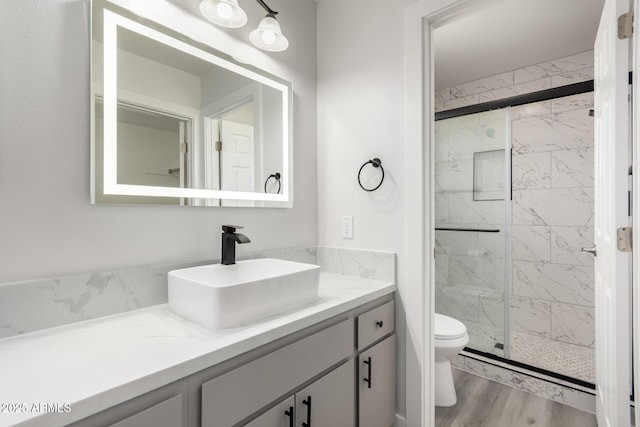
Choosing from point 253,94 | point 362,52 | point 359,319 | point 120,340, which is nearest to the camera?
point 120,340

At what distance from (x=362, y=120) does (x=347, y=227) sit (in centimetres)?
58

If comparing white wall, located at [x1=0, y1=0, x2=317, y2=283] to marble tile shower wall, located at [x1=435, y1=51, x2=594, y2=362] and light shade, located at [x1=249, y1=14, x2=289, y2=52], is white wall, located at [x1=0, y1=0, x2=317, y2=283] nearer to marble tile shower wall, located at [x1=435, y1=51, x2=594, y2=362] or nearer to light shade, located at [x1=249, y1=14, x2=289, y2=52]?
light shade, located at [x1=249, y1=14, x2=289, y2=52]

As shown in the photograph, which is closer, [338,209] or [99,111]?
[99,111]

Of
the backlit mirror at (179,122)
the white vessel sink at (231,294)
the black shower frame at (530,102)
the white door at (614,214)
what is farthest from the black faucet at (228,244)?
the black shower frame at (530,102)

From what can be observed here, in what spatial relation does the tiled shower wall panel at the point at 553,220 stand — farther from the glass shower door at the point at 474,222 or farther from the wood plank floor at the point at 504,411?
the wood plank floor at the point at 504,411

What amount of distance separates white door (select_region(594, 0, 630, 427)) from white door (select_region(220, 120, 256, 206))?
59.1 inches

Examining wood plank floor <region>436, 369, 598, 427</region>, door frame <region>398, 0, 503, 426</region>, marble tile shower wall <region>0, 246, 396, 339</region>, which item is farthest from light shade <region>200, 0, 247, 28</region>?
wood plank floor <region>436, 369, 598, 427</region>

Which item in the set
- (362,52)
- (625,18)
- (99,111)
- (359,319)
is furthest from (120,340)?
(625,18)

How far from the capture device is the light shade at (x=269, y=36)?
142 centimetres

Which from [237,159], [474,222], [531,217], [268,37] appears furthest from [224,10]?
[531,217]

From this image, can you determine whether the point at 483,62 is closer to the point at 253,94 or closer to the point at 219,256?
the point at 253,94

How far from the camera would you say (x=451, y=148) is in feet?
9.59

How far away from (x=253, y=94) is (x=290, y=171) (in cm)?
42

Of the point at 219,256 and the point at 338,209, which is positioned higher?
the point at 338,209
